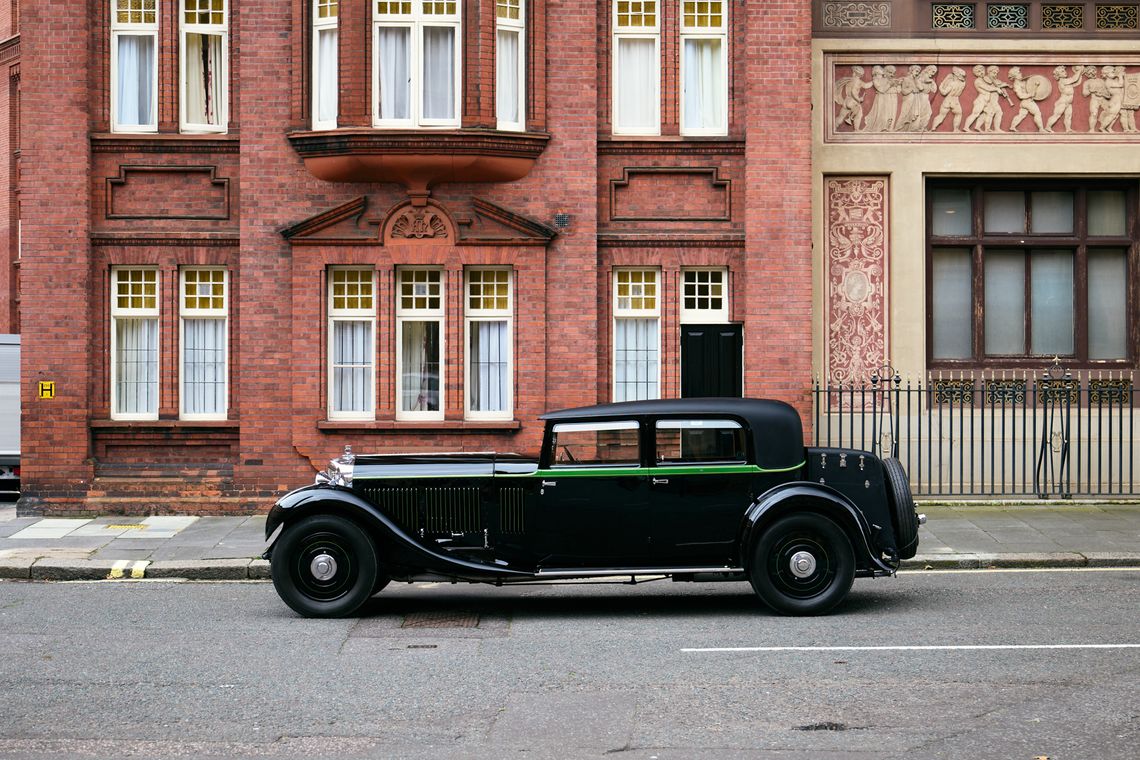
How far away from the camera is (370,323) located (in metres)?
→ 18.4

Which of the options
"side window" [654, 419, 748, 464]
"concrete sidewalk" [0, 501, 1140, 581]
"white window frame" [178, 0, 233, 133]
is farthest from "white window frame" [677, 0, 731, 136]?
"side window" [654, 419, 748, 464]

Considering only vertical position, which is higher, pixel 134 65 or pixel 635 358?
pixel 134 65

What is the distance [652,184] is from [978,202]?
455 cm

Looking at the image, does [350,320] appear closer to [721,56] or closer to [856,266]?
[721,56]

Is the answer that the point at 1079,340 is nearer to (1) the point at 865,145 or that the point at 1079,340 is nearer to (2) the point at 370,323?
(1) the point at 865,145

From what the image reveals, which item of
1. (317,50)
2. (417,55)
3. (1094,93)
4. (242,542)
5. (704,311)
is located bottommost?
(242,542)

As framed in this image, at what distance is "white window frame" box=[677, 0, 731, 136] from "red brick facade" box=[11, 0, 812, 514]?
144 mm

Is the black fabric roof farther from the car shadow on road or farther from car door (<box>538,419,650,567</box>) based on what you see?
the car shadow on road

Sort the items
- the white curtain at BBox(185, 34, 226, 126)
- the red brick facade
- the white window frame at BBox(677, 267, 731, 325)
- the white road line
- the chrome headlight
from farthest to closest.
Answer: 1. the white window frame at BBox(677, 267, 731, 325)
2. the white curtain at BBox(185, 34, 226, 126)
3. the red brick facade
4. the chrome headlight
5. the white road line

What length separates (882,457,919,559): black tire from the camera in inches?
450

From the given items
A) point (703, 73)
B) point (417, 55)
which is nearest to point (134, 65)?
point (417, 55)

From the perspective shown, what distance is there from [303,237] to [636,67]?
15.6ft

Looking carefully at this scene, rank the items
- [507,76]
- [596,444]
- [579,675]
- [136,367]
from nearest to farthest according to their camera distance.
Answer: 1. [579,675]
2. [596,444]
3. [507,76]
4. [136,367]

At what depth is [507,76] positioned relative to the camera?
18250mm
